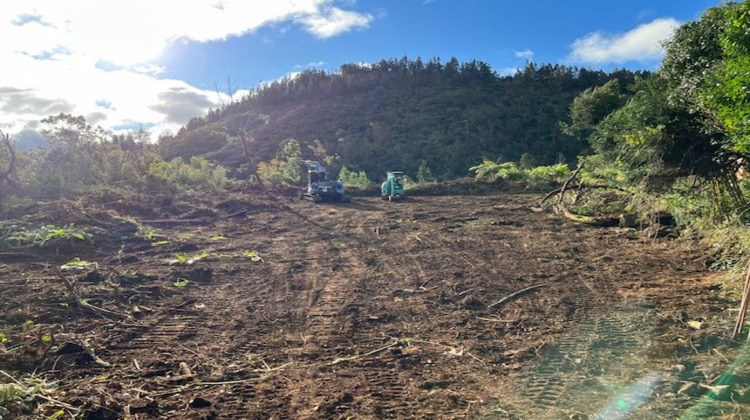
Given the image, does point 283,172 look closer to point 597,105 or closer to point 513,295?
point 597,105

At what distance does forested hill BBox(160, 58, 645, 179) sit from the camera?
38.2m

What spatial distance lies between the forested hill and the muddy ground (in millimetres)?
25148

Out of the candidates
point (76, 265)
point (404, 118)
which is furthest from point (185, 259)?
point (404, 118)

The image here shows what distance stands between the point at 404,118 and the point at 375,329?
4049 cm

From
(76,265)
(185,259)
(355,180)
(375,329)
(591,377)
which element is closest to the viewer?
(591,377)

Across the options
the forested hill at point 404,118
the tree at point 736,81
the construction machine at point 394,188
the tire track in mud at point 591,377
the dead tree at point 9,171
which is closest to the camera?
the tire track in mud at point 591,377

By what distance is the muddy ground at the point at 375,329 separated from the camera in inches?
167

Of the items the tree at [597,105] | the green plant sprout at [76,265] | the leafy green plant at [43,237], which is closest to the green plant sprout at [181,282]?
the green plant sprout at [76,265]

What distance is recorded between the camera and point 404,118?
45.3 m

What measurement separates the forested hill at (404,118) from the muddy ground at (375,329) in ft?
82.5

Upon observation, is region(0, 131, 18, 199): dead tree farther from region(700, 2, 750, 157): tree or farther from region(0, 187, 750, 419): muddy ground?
region(700, 2, 750, 157): tree

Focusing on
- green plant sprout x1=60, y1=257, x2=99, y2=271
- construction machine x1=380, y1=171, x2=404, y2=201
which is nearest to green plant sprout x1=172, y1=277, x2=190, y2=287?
green plant sprout x1=60, y1=257, x2=99, y2=271

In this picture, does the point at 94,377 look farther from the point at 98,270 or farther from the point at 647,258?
the point at 647,258

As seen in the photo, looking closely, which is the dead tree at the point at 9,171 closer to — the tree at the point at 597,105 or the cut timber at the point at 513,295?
the cut timber at the point at 513,295
